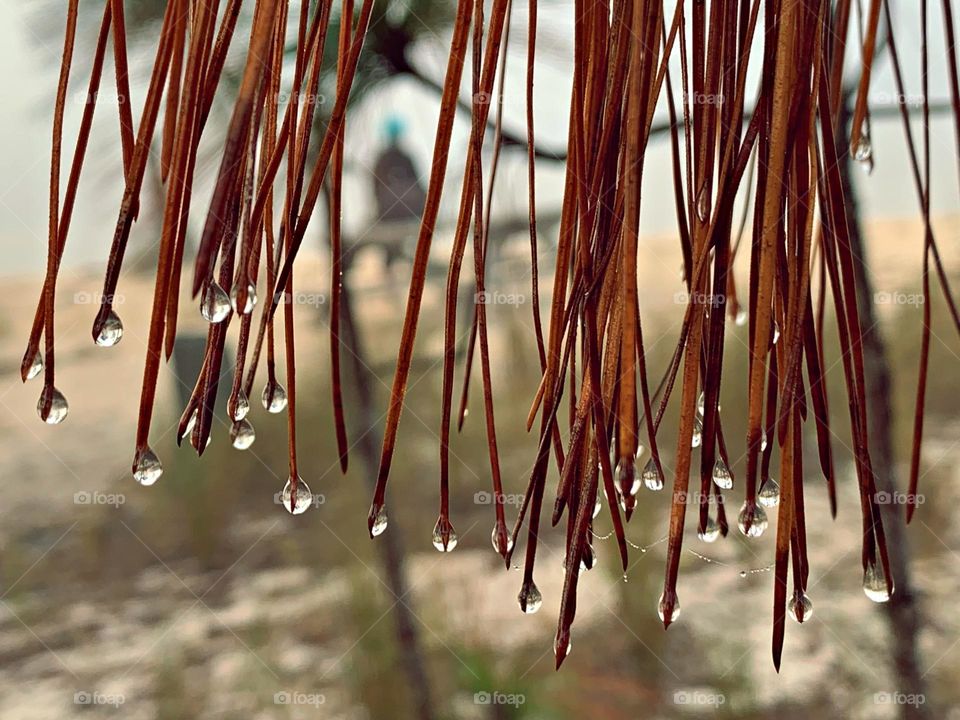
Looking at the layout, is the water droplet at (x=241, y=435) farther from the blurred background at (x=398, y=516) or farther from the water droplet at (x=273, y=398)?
the blurred background at (x=398, y=516)

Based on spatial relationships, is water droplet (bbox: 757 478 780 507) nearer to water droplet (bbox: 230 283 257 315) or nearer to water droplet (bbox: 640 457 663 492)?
water droplet (bbox: 640 457 663 492)

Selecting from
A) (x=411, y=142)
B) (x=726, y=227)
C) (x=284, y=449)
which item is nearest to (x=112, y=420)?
(x=284, y=449)

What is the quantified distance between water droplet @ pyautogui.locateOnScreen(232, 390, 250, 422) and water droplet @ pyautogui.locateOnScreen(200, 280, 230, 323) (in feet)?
0.11

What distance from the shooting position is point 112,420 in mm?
976

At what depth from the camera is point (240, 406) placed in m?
0.17

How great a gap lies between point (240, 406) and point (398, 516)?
86cm

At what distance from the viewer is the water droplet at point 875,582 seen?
0.54 ft

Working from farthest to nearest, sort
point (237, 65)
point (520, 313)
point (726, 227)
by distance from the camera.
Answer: point (520, 313) < point (237, 65) < point (726, 227)

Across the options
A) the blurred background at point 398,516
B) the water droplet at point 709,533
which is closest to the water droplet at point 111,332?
the water droplet at point 709,533

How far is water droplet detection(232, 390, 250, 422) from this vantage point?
16 cm

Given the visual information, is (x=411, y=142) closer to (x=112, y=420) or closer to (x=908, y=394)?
(x=112, y=420)

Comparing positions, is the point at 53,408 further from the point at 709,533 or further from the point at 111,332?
the point at 709,533

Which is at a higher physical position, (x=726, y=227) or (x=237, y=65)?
Result: (x=237, y=65)

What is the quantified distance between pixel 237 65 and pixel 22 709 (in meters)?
0.73
